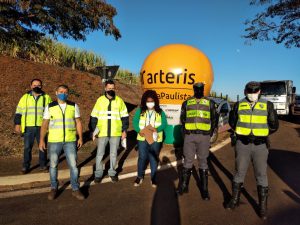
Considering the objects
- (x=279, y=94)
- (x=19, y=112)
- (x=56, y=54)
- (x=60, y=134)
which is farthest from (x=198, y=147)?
(x=279, y=94)

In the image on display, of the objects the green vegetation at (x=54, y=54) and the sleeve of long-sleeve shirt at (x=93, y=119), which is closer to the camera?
the sleeve of long-sleeve shirt at (x=93, y=119)

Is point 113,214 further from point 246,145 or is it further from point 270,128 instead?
point 270,128

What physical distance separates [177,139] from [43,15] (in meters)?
7.26

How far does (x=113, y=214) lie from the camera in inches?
180

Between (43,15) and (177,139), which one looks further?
(43,15)

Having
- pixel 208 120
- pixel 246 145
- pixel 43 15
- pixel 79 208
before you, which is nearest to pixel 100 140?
pixel 79 208

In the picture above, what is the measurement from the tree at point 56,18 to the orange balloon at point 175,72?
4846 millimetres

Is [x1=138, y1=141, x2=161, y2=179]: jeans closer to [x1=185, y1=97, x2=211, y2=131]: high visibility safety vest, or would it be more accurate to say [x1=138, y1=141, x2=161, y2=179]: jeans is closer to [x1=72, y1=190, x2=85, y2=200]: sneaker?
[x1=185, y1=97, x2=211, y2=131]: high visibility safety vest

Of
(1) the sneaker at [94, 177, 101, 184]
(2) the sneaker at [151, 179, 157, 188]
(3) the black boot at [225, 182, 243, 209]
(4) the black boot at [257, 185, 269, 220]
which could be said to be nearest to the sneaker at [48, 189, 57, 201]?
(1) the sneaker at [94, 177, 101, 184]

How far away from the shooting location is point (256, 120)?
468 cm

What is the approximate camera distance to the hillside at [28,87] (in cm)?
938

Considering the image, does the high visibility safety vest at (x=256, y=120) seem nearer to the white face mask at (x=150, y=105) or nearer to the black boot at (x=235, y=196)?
the black boot at (x=235, y=196)

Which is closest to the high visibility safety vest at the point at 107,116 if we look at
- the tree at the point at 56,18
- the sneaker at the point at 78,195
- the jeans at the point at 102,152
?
the jeans at the point at 102,152

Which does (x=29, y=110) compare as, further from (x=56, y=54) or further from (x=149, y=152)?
(x=56, y=54)
